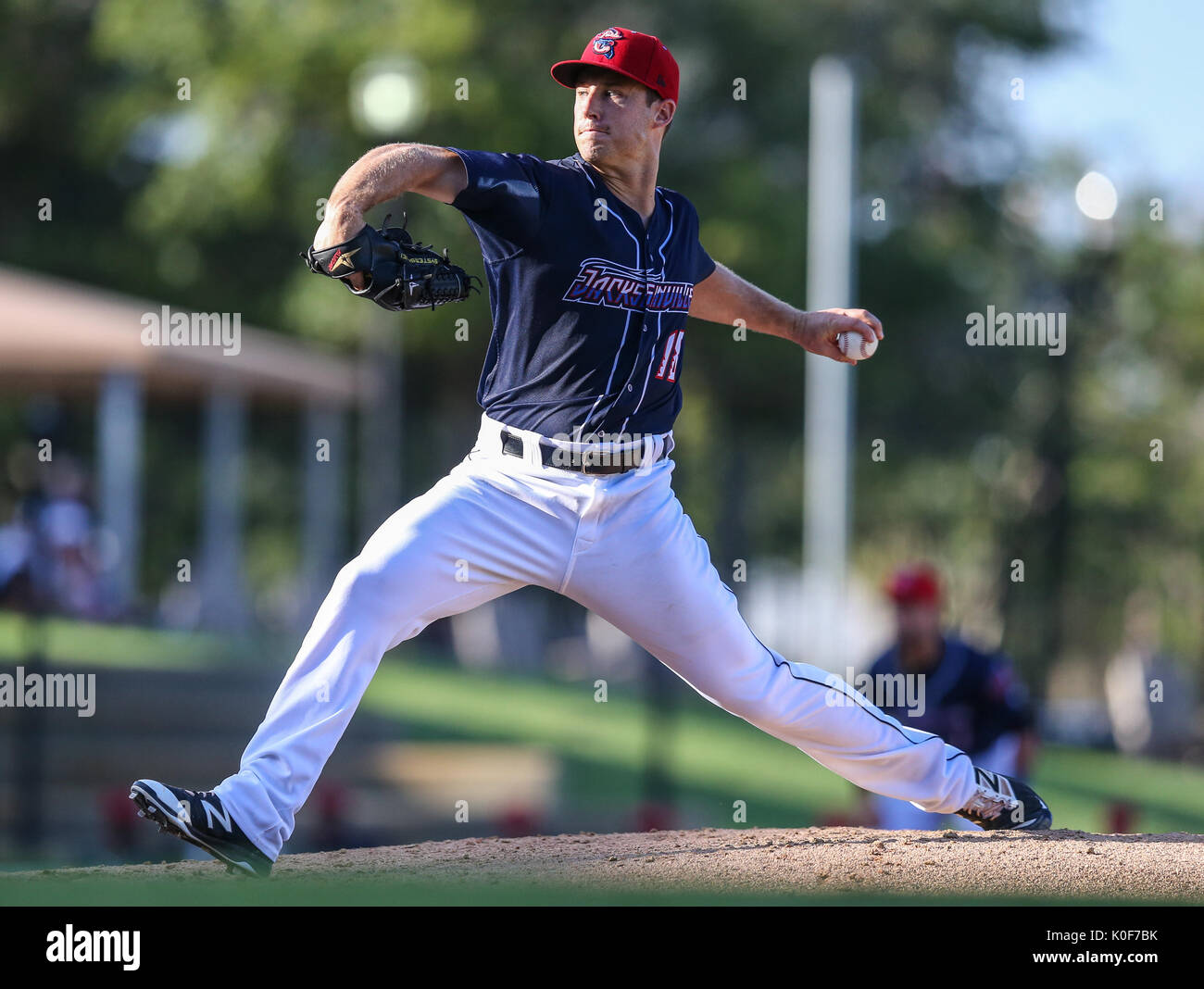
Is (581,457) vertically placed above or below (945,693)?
above

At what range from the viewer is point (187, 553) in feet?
94.6

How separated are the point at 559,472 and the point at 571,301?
1.68ft

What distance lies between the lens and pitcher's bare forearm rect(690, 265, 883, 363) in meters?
5.27

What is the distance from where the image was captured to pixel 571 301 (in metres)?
4.62

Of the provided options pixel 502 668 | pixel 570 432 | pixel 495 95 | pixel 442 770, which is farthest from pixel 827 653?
pixel 570 432

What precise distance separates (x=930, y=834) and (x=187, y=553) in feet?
82.5

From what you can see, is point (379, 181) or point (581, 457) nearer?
point (379, 181)

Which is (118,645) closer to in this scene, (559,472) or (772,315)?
(772,315)

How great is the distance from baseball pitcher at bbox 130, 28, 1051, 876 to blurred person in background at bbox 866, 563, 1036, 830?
3.02 metres

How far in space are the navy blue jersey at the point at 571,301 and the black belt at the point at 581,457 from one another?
0.05 meters

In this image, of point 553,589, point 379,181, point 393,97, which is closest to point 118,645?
point 393,97

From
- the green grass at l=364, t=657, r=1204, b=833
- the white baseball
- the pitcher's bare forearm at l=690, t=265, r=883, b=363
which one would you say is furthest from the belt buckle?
the green grass at l=364, t=657, r=1204, b=833

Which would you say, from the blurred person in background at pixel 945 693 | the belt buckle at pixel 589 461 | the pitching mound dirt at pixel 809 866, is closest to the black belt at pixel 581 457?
the belt buckle at pixel 589 461
